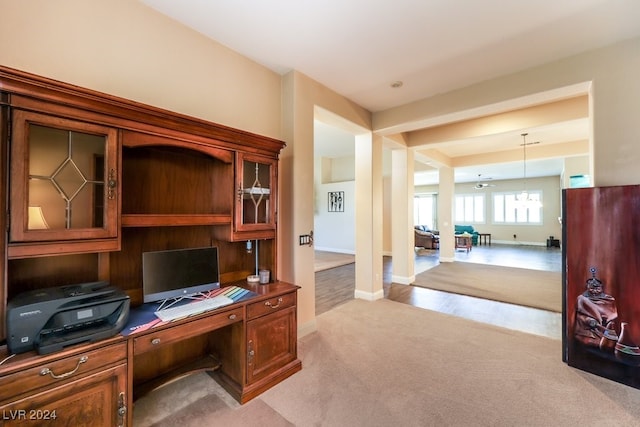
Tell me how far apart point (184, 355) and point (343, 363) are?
147 centimetres

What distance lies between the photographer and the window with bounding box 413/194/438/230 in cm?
1375

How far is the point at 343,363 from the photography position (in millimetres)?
2607

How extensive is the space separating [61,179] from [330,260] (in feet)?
22.9

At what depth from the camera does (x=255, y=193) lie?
2.42 metres

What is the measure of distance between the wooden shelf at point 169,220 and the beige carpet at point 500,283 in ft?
14.8

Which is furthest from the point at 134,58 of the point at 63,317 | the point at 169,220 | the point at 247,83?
the point at 63,317

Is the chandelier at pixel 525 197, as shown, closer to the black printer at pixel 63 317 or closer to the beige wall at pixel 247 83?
the beige wall at pixel 247 83

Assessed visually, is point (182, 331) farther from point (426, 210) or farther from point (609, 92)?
point (426, 210)

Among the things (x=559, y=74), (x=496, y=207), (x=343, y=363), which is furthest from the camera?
(x=496, y=207)

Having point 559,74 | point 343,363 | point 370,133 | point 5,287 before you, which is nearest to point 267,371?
point 343,363

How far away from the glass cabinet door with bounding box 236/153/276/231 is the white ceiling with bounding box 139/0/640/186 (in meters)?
1.17

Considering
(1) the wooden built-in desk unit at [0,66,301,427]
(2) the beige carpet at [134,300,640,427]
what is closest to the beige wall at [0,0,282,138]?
(1) the wooden built-in desk unit at [0,66,301,427]

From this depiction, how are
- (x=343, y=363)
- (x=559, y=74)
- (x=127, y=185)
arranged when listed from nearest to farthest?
(x=127, y=185) < (x=343, y=363) < (x=559, y=74)

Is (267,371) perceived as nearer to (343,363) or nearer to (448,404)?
(343,363)
